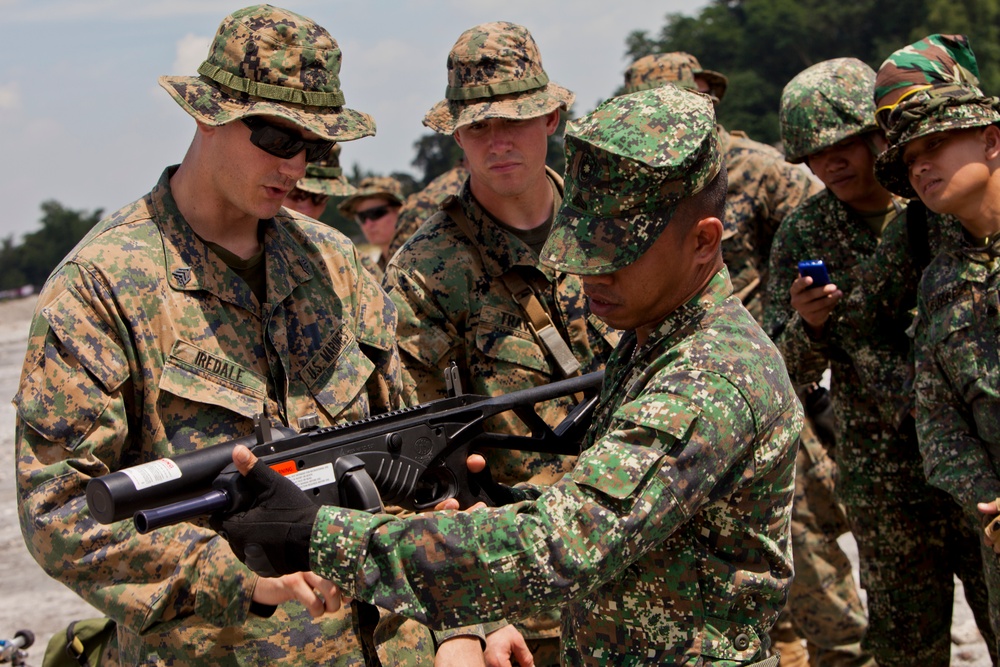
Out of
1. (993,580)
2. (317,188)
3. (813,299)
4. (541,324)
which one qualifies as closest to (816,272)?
(813,299)

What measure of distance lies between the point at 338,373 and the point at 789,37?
70343 mm

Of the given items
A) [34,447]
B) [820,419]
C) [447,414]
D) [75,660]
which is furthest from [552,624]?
[820,419]

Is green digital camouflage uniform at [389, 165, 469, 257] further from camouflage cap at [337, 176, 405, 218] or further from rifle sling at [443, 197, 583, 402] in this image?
rifle sling at [443, 197, 583, 402]

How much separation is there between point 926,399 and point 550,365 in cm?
141

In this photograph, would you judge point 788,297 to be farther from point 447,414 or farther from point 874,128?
point 447,414

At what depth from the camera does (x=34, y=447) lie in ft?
9.57

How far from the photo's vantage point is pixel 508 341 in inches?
166

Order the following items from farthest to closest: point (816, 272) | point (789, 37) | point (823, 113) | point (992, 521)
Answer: point (789, 37) → point (823, 113) → point (816, 272) → point (992, 521)

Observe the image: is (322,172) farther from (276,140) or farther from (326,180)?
(276,140)

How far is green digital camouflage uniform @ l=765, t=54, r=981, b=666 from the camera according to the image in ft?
16.2

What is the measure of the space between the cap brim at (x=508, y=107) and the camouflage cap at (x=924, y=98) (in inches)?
49.1

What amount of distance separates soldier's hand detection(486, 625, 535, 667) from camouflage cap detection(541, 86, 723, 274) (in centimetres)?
133

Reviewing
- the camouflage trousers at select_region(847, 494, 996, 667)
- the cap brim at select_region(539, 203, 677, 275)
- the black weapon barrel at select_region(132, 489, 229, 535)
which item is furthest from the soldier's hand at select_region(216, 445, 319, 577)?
the camouflage trousers at select_region(847, 494, 996, 667)

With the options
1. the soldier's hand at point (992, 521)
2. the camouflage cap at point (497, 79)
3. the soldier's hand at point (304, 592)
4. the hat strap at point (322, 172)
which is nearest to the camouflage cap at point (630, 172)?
the soldier's hand at point (304, 592)
